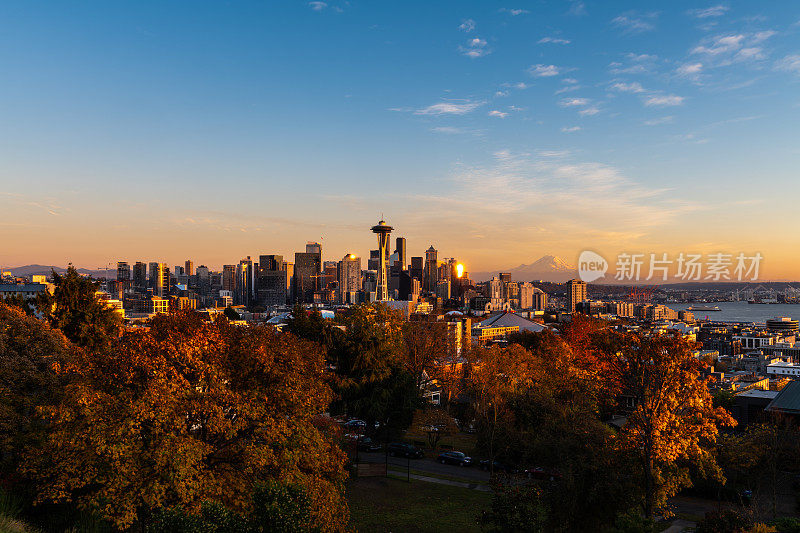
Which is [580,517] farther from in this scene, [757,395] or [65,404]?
[757,395]

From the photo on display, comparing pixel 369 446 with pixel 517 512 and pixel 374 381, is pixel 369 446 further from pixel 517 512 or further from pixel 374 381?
pixel 517 512

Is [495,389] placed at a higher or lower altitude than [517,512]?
lower

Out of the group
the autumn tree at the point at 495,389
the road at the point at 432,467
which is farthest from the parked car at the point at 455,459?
the autumn tree at the point at 495,389

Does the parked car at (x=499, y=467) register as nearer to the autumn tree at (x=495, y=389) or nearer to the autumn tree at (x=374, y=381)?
the autumn tree at (x=495, y=389)

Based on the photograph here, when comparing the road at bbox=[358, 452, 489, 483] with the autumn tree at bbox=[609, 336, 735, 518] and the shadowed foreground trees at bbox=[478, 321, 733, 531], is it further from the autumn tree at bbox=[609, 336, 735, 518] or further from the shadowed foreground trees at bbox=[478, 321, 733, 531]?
the autumn tree at bbox=[609, 336, 735, 518]

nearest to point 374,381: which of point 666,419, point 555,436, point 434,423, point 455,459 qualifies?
point 434,423

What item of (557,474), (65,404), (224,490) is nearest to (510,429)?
(557,474)

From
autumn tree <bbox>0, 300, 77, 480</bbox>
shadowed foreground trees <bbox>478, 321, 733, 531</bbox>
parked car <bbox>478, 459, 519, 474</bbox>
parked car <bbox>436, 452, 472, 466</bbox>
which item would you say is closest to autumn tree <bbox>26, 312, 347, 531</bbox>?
autumn tree <bbox>0, 300, 77, 480</bbox>
